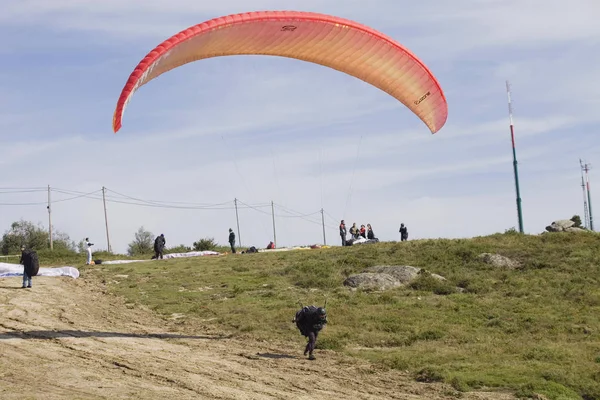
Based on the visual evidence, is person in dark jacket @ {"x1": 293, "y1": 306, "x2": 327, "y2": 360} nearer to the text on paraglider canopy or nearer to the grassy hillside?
the grassy hillside

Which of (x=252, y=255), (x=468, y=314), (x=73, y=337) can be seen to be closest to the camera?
(x=73, y=337)

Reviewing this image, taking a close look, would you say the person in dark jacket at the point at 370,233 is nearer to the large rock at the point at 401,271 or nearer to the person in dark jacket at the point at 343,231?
the person in dark jacket at the point at 343,231

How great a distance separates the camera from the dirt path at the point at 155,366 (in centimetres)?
1559

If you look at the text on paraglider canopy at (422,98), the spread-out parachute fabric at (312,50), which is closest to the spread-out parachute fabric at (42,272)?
the spread-out parachute fabric at (312,50)

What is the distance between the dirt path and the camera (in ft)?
51.2

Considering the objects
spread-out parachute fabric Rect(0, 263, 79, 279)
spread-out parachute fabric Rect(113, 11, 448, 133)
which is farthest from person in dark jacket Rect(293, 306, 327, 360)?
spread-out parachute fabric Rect(0, 263, 79, 279)

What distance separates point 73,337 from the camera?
21609 mm

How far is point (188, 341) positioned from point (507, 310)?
1119 centimetres

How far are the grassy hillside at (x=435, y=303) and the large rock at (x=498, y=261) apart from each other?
20.5 inches

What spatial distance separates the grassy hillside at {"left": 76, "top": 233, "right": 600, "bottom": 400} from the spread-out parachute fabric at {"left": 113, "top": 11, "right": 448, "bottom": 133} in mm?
6515

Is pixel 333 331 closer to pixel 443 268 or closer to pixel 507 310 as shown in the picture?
pixel 507 310

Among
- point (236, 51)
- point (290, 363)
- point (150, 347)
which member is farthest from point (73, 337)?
point (236, 51)

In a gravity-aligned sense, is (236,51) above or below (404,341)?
above

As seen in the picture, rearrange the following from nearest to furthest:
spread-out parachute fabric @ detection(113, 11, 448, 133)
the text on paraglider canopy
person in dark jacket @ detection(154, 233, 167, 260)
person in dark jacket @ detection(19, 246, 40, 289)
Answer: spread-out parachute fabric @ detection(113, 11, 448, 133)
the text on paraglider canopy
person in dark jacket @ detection(19, 246, 40, 289)
person in dark jacket @ detection(154, 233, 167, 260)
